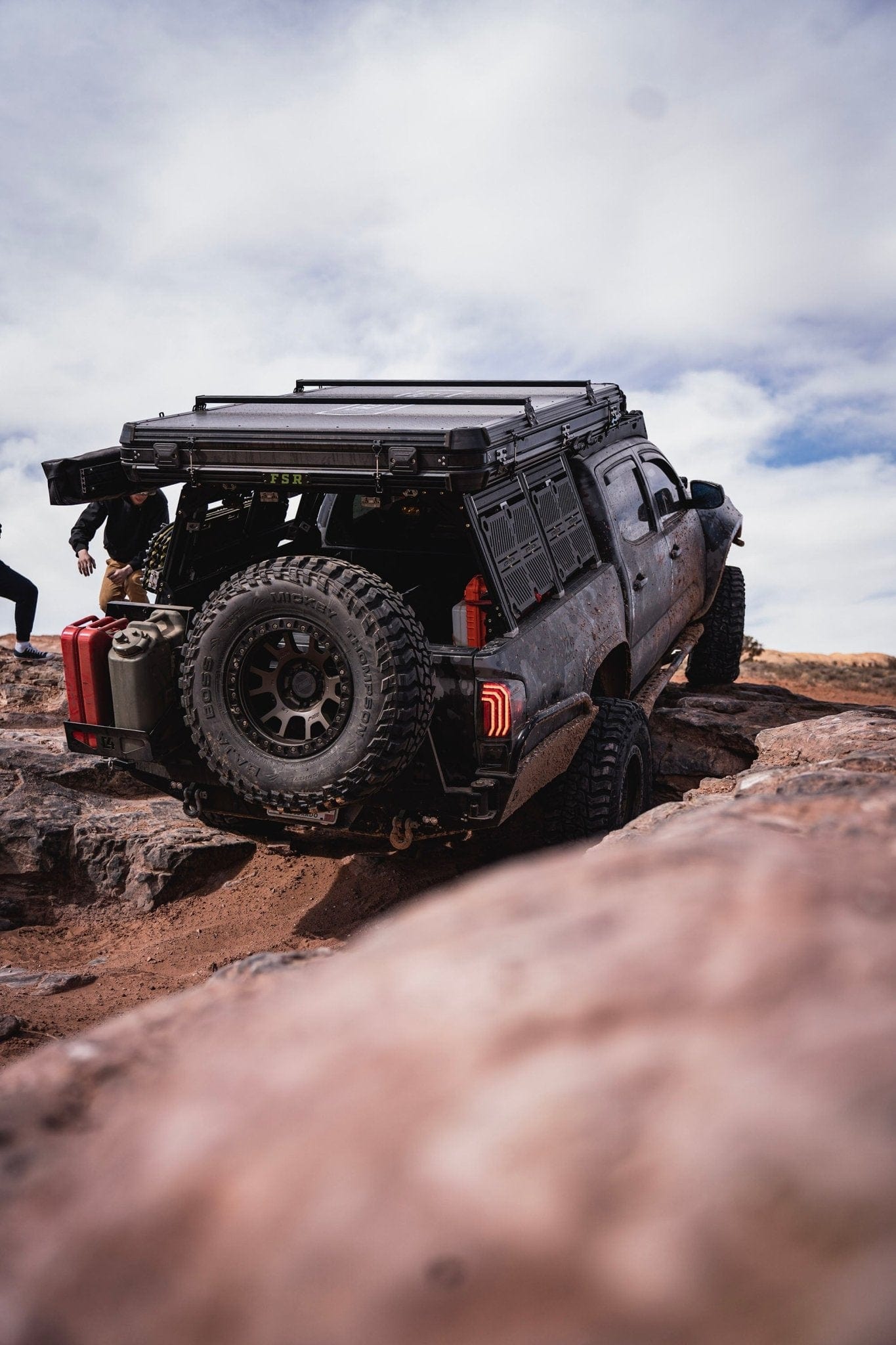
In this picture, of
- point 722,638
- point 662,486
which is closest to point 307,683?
point 662,486

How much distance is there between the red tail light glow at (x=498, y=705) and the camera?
4.74 metres

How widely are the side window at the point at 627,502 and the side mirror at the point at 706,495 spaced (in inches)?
18.0

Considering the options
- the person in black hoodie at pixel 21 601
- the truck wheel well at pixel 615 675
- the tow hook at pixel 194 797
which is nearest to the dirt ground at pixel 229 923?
the tow hook at pixel 194 797

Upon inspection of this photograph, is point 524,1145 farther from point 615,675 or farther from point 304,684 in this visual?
point 615,675

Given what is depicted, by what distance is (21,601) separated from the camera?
31.5ft

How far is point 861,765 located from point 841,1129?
8.04ft

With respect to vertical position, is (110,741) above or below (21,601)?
below

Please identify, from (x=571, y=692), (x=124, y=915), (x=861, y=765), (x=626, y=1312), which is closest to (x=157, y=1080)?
(x=626, y=1312)

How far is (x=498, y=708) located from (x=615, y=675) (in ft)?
5.95

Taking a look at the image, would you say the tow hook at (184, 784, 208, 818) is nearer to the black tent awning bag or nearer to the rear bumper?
the rear bumper

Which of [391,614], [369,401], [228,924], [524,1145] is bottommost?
[228,924]

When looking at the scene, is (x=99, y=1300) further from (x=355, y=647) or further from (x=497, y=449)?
(x=497, y=449)

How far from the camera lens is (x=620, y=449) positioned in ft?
22.0

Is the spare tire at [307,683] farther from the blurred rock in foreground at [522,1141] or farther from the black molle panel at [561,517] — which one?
the blurred rock in foreground at [522,1141]
